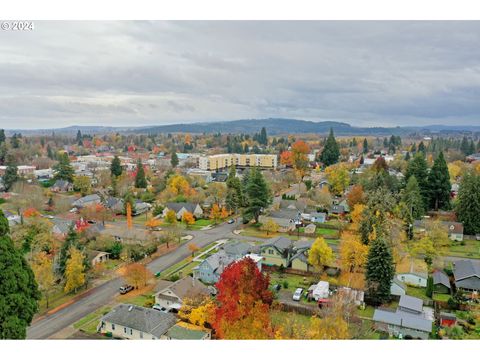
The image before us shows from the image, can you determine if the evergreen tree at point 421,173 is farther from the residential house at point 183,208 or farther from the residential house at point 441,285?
the residential house at point 183,208

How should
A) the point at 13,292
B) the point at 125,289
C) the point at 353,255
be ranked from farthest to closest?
the point at 353,255, the point at 125,289, the point at 13,292

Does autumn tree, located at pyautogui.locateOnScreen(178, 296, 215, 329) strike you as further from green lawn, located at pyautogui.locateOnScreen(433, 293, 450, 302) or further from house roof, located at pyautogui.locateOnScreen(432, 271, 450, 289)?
house roof, located at pyautogui.locateOnScreen(432, 271, 450, 289)

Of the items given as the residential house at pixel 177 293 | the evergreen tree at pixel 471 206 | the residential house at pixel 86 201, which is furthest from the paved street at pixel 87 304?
the evergreen tree at pixel 471 206

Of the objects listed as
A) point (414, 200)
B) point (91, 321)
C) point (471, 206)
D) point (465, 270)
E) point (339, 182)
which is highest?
point (339, 182)

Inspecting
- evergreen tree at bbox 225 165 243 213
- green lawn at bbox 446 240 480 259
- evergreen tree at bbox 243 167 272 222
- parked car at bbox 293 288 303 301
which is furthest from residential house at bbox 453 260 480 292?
evergreen tree at bbox 225 165 243 213

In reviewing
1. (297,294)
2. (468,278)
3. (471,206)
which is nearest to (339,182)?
(471,206)

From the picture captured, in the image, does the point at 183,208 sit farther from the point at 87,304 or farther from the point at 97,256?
the point at 87,304

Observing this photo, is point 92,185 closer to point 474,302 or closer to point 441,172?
point 441,172

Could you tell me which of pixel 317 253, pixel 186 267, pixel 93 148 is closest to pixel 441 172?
pixel 317 253
